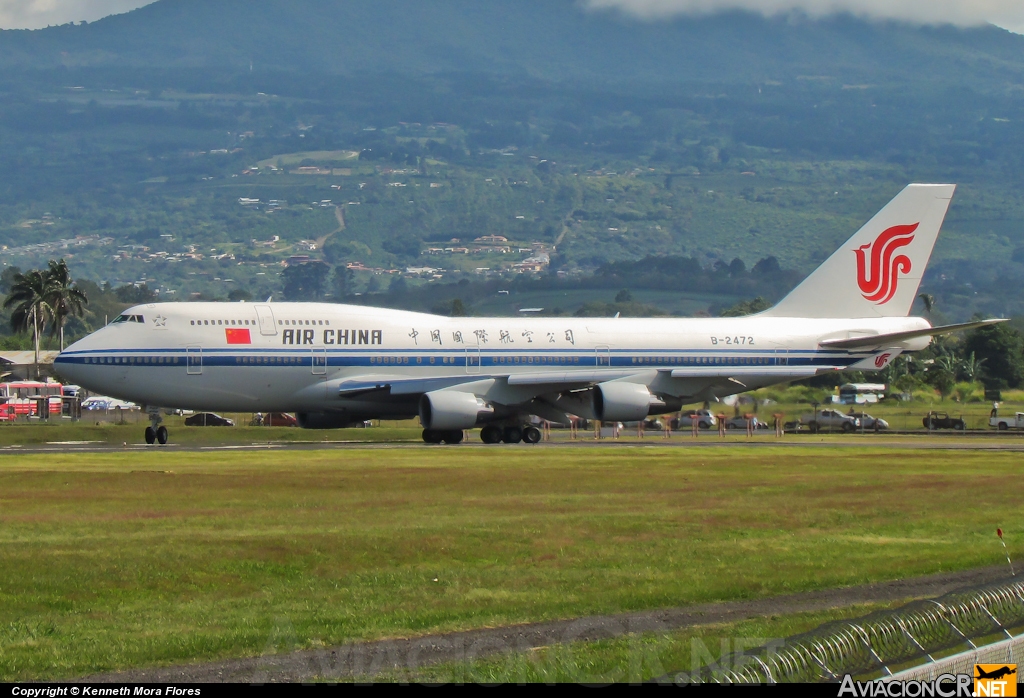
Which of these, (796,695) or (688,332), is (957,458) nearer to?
(688,332)

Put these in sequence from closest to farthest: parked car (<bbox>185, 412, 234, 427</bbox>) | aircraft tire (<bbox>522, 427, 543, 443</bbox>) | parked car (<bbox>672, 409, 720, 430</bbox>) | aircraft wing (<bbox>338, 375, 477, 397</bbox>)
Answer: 1. aircraft wing (<bbox>338, 375, 477, 397</bbox>)
2. aircraft tire (<bbox>522, 427, 543, 443</bbox>)
3. parked car (<bbox>672, 409, 720, 430</bbox>)
4. parked car (<bbox>185, 412, 234, 427</bbox>)

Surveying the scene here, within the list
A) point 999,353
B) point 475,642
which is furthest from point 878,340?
point 475,642

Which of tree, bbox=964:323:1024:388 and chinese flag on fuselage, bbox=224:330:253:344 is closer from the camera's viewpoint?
chinese flag on fuselage, bbox=224:330:253:344

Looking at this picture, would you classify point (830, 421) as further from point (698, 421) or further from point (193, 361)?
point (193, 361)

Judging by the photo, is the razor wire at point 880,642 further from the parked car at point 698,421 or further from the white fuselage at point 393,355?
the parked car at point 698,421

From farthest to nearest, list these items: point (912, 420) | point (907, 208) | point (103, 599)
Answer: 1. point (912, 420)
2. point (907, 208)
3. point (103, 599)

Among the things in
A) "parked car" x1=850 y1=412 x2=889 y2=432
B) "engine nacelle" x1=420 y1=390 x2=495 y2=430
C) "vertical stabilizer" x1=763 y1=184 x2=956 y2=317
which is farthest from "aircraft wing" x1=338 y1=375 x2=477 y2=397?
"parked car" x1=850 y1=412 x2=889 y2=432

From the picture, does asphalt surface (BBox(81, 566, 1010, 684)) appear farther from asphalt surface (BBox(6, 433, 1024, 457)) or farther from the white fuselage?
the white fuselage

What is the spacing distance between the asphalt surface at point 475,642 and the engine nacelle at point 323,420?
3568cm

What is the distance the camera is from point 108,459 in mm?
38625

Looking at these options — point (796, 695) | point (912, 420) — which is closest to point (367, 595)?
point (796, 695)

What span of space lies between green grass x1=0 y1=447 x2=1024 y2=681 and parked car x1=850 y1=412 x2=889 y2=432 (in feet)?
103

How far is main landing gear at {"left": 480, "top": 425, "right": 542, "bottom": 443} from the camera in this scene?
54.4 meters

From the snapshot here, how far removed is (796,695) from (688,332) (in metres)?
46.2
